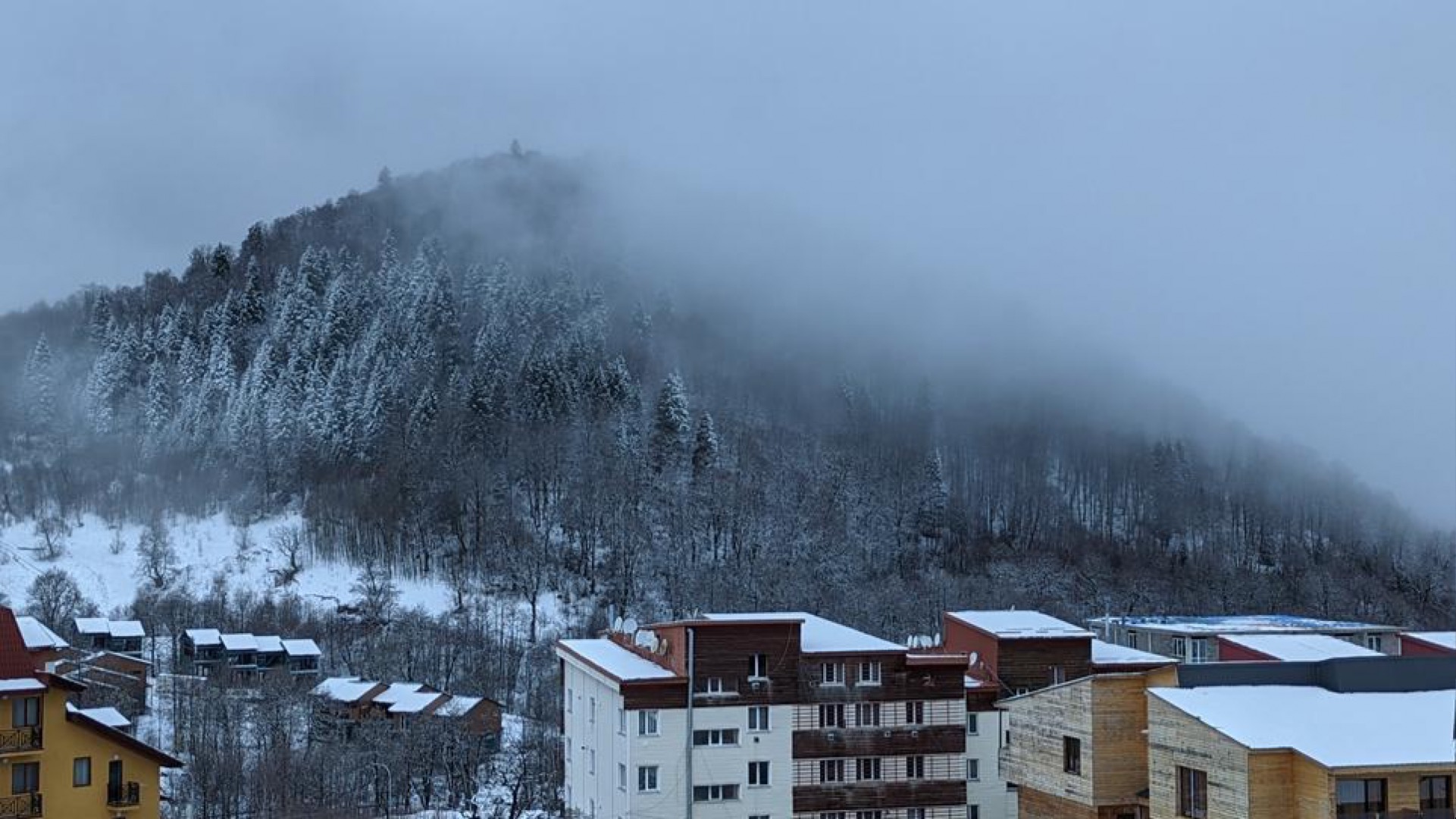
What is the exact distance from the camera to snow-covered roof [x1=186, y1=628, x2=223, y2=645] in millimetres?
77625

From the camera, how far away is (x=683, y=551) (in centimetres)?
10706

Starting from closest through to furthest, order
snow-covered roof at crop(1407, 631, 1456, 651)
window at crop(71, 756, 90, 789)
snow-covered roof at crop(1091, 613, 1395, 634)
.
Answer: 1. window at crop(71, 756, 90, 789)
2. snow-covered roof at crop(1407, 631, 1456, 651)
3. snow-covered roof at crop(1091, 613, 1395, 634)

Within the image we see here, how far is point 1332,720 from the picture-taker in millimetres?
27688

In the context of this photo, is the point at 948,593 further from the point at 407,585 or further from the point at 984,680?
the point at 984,680

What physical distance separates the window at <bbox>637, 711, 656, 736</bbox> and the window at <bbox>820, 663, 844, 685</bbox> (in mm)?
5408

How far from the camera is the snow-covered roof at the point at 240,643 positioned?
253 ft

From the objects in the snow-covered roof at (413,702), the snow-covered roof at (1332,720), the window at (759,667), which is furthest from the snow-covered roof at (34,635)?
the snow-covered roof at (1332,720)

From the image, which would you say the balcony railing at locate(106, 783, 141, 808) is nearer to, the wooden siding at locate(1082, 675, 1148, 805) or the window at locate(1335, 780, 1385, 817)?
the wooden siding at locate(1082, 675, 1148, 805)

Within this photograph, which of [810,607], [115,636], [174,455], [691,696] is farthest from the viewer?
[174,455]

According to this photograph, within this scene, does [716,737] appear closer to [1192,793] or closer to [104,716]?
[1192,793]

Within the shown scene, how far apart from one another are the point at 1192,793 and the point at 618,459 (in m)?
87.8

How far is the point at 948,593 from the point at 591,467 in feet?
105

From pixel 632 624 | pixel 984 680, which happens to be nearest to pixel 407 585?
pixel 632 624

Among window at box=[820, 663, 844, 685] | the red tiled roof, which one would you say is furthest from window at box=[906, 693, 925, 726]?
the red tiled roof
